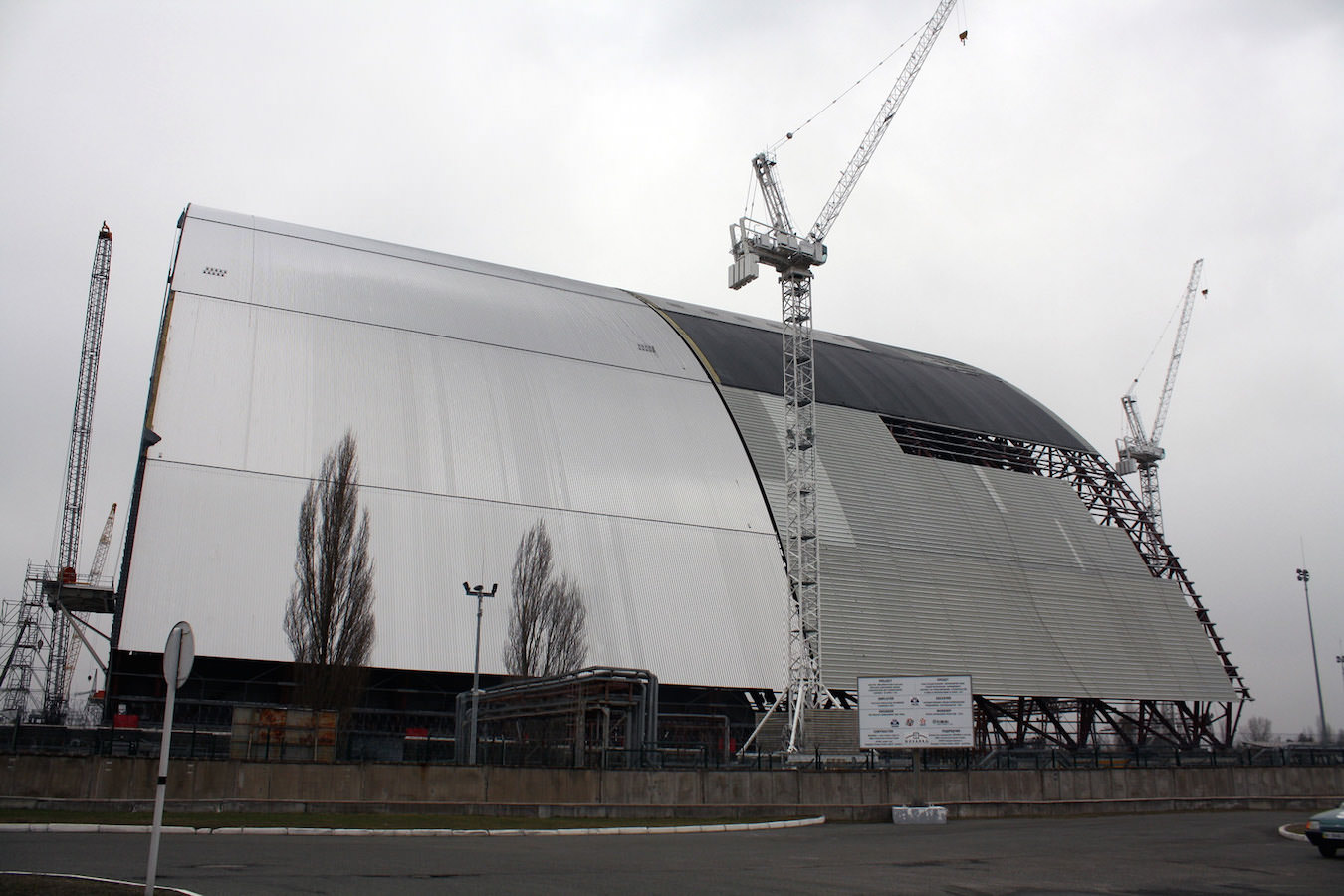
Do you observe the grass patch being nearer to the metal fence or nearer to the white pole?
the metal fence

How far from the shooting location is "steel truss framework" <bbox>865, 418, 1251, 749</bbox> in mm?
52125

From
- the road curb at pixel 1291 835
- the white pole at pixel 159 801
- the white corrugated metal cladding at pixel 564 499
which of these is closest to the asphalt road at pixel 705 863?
the road curb at pixel 1291 835

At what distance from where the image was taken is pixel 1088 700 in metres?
51.8

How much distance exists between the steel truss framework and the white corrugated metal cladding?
166 cm

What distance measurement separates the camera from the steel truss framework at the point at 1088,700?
171 feet

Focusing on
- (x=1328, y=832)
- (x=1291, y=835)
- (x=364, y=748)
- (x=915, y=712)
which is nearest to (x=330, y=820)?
(x=364, y=748)

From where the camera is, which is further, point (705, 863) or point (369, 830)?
point (369, 830)

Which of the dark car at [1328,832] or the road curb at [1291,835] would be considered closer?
the dark car at [1328,832]

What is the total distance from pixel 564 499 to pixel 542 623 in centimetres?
628

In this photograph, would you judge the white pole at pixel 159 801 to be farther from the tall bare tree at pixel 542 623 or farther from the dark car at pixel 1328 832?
the tall bare tree at pixel 542 623

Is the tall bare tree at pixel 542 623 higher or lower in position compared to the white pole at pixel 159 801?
higher

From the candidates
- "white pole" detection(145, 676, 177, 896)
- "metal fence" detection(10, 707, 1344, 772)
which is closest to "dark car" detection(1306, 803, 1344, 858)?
"metal fence" detection(10, 707, 1344, 772)

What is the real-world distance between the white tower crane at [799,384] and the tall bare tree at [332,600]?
1702 cm

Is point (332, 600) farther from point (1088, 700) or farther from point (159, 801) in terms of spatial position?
point (1088, 700)
